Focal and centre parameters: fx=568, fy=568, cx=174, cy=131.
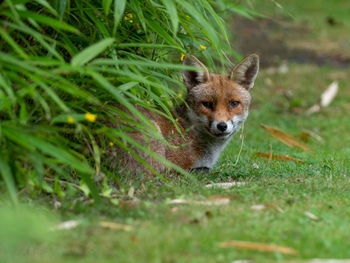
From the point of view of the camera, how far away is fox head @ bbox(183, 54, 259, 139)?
5.95m

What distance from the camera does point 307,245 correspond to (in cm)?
341

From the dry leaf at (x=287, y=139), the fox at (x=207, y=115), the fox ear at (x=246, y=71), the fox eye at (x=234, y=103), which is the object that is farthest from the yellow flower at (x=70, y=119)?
the dry leaf at (x=287, y=139)

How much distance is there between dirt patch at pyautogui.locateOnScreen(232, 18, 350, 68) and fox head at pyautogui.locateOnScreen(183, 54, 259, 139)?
25.0 ft

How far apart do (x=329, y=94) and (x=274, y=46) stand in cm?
380

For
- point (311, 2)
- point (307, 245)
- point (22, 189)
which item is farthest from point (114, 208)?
point (311, 2)

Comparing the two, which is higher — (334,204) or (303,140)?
(334,204)

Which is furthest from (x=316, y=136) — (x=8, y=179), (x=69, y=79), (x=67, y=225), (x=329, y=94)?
(x=8, y=179)

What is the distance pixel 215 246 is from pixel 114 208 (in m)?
1.02

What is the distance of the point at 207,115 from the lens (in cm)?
598

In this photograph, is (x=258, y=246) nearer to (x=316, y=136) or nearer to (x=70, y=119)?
(x=70, y=119)

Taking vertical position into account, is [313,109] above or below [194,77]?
below

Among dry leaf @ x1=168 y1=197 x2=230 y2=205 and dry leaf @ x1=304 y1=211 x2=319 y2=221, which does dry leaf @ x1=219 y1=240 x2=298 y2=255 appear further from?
dry leaf @ x1=168 y1=197 x2=230 y2=205

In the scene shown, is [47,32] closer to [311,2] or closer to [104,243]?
[104,243]

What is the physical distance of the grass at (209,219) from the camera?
128 inches
